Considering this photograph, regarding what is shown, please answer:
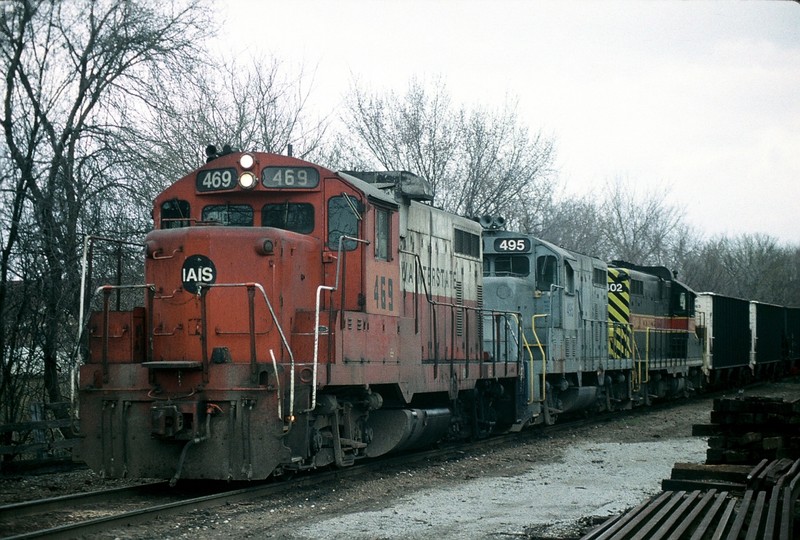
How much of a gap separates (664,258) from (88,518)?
210 ft

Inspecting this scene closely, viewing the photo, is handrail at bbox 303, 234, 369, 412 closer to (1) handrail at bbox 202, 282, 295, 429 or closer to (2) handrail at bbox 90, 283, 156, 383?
(1) handrail at bbox 202, 282, 295, 429

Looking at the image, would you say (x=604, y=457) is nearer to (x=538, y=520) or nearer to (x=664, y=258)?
(x=538, y=520)

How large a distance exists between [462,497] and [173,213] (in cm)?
460

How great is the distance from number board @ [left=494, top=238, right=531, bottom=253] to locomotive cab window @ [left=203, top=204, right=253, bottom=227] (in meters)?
8.14

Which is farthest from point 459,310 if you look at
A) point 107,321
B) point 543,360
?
point 107,321

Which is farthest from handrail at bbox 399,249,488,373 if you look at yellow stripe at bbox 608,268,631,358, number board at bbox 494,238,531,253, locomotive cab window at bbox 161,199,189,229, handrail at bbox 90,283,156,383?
yellow stripe at bbox 608,268,631,358

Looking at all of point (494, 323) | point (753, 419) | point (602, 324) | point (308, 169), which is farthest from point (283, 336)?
point (602, 324)

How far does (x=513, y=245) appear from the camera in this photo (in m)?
18.2

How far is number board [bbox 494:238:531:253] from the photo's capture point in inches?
712

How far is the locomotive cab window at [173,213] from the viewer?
11000 mm

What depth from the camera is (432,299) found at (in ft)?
44.0

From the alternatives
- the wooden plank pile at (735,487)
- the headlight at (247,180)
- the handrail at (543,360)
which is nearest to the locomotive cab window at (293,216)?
the headlight at (247,180)

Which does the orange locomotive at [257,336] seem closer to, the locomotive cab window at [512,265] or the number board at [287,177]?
the number board at [287,177]

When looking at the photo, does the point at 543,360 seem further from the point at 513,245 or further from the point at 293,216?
the point at 293,216
